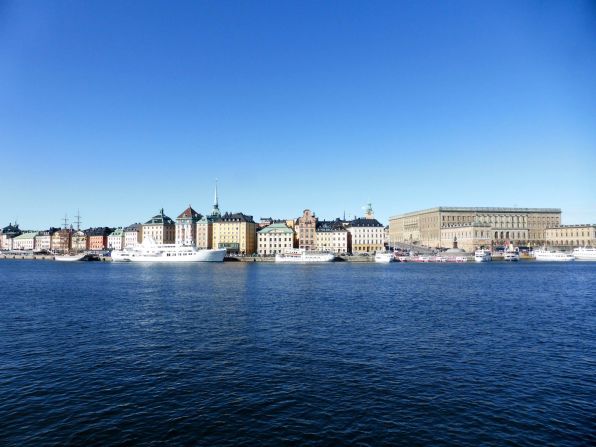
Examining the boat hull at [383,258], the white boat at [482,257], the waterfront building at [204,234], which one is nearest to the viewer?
the boat hull at [383,258]

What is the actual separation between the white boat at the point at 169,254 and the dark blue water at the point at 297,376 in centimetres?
10959

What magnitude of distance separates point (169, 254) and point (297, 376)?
13780cm

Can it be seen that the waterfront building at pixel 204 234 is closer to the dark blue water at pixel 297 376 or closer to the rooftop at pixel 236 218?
the rooftop at pixel 236 218

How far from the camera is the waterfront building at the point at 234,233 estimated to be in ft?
622

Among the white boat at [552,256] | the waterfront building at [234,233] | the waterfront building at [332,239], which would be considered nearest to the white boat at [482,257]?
the white boat at [552,256]

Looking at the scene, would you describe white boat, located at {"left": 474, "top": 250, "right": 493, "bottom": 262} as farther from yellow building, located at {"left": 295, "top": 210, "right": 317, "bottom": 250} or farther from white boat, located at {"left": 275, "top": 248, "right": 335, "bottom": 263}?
yellow building, located at {"left": 295, "top": 210, "right": 317, "bottom": 250}

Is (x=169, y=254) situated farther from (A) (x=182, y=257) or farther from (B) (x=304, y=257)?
(B) (x=304, y=257)

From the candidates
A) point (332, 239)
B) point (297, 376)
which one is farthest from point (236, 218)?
point (297, 376)

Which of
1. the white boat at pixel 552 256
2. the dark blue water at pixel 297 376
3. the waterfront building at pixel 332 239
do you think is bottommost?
the dark blue water at pixel 297 376

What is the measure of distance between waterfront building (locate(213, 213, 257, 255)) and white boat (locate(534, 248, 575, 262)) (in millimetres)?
115330

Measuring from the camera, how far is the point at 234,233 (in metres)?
191

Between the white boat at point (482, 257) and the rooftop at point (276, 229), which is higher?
the rooftop at point (276, 229)

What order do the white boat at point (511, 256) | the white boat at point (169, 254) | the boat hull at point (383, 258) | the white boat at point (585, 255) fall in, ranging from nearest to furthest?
the white boat at point (169, 254) → the boat hull at point (383, 258) → the white boat at point (585, 255) → the white boat at point (511, 256)

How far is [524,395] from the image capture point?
19.6 metres
